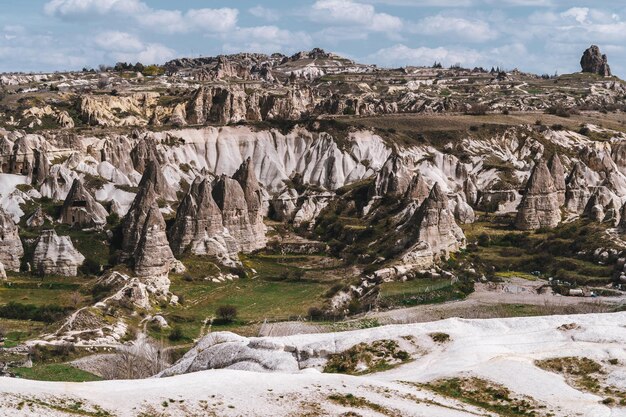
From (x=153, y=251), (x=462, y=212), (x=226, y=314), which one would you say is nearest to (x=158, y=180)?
(x=153, y=251)

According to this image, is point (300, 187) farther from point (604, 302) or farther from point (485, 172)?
point (604, 302)

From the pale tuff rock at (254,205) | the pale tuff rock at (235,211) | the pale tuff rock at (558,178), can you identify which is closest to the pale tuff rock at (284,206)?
the pale tuff rock at (254,205)

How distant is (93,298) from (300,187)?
49586mm

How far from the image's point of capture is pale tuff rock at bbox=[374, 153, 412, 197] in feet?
342

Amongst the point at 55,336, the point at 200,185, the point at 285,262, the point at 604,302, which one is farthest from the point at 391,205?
the point at 55,336

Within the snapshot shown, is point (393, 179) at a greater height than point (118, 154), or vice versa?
point (118, 154)

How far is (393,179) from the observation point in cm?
10506

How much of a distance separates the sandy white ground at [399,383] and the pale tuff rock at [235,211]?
49.0 metres

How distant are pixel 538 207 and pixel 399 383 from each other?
64.6 m

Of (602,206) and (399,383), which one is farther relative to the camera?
(602,206)

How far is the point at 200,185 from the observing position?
298 ft

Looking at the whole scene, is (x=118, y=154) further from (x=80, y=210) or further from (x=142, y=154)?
(x=80, y=210)

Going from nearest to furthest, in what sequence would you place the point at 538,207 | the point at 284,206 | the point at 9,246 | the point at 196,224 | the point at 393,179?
the point at 9,246 → the point at 196,224 → the point at 538,207 → the point at 393,179 → the point at 284,206

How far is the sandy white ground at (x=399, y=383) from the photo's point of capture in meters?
Result: 32.1
